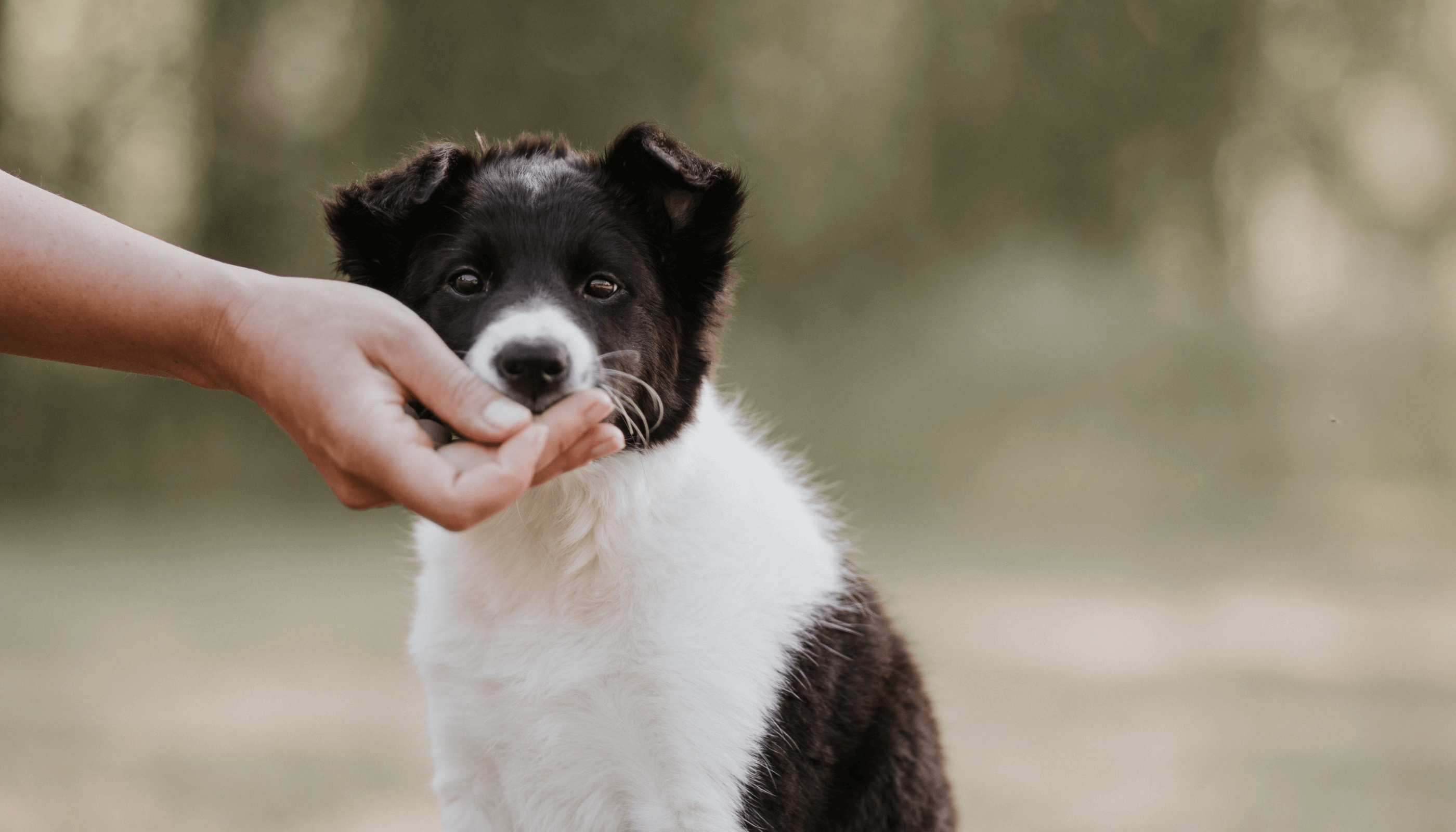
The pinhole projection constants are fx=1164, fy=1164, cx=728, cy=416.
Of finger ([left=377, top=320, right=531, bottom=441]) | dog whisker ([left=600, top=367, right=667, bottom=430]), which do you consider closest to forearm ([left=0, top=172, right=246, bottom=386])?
finger ([left=377, top=320, right=531, bottom=441])

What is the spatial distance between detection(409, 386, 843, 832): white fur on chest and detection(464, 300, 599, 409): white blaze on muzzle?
54cm

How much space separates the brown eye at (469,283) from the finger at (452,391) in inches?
20.4

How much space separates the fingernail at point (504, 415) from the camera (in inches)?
95.9

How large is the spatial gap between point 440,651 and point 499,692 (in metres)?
0.22

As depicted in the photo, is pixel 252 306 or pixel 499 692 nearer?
pixel 252 306

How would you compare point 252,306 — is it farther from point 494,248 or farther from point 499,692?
point 499,692

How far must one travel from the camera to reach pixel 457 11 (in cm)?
1559

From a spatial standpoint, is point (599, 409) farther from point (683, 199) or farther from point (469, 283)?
point (683, 199)

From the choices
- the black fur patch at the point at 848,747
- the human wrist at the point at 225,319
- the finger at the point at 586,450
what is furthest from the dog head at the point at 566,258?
the black fur patch at the point at 848,747

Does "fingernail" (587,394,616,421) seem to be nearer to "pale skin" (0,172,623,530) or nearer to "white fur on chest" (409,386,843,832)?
"pale skin" (0,172,623,530)

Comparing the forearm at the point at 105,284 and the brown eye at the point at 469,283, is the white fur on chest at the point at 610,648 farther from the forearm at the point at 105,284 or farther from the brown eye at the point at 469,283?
the forearm at the point at 105,284

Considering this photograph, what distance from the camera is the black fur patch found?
310cm

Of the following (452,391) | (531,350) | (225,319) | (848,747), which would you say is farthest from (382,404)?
(848,747)

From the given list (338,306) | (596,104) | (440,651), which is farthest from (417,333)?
(596,104)
